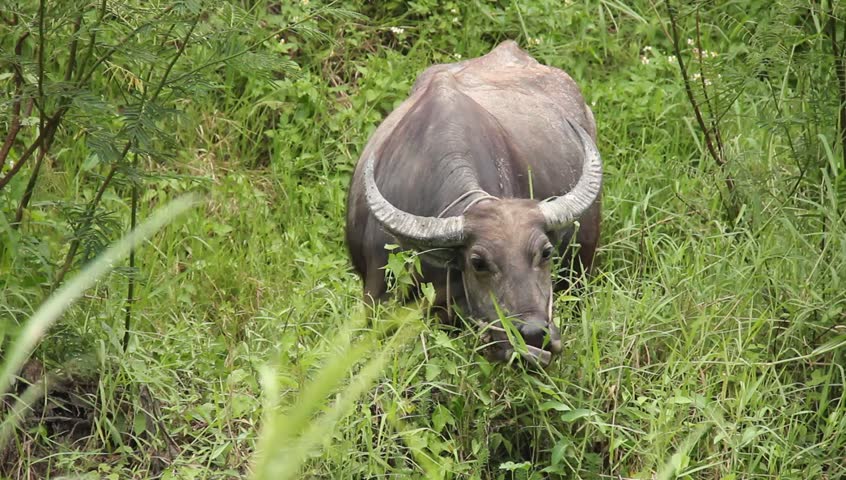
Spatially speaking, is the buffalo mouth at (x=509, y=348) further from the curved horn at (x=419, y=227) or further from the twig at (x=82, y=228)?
the twig at (x=82, y=228)

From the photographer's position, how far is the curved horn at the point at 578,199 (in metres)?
4.65

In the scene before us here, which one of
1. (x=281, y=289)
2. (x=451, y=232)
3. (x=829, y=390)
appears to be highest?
(x=451, y=232)

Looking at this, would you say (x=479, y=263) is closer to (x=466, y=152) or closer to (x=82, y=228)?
(x=466, y=152)

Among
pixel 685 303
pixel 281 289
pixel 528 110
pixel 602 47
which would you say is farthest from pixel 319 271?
pixel 602 47

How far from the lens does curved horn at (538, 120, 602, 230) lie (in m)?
4.65

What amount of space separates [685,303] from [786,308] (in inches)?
16.2

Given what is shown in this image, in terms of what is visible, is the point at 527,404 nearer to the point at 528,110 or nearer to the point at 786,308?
the point at 786,308

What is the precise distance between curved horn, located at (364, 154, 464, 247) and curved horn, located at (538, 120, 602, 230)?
383mm

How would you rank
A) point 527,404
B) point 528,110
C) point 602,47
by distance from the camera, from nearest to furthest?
1. point 527,404
2. point 528,110
3. point 602,47

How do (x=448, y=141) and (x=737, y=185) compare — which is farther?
(x=737, y=185)

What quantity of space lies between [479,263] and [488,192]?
563 mm

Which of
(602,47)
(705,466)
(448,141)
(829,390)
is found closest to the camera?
(705,466)

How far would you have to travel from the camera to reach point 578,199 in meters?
4.84

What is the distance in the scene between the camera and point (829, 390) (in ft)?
14.6
